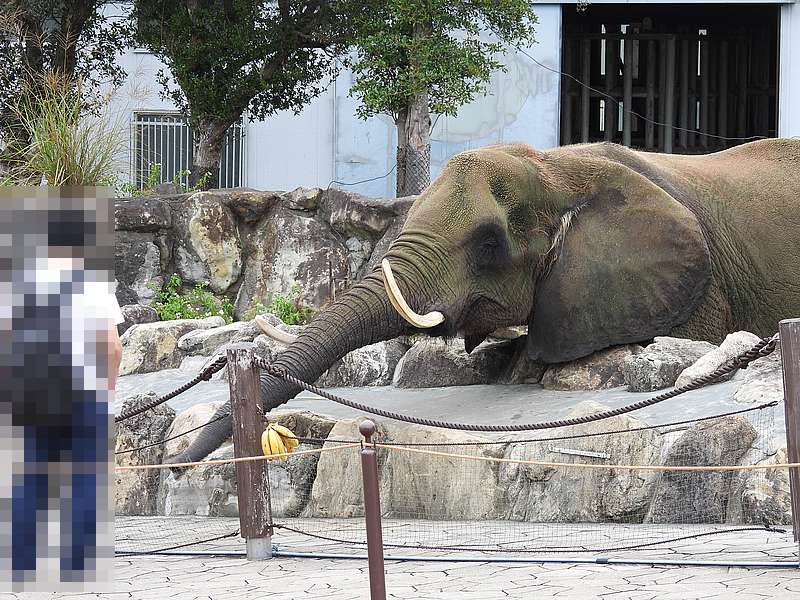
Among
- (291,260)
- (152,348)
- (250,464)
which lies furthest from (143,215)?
(250,464)

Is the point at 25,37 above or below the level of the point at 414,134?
above

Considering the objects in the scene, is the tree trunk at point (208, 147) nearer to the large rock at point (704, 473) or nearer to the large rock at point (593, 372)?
the large rock at point (593, 372)

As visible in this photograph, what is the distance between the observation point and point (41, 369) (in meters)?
3.41

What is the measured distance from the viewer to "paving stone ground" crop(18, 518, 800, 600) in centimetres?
551

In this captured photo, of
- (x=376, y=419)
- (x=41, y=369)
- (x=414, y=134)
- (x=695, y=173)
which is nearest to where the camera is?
(x=41, y=369)

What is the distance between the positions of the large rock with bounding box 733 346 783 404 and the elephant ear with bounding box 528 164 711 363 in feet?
4.38

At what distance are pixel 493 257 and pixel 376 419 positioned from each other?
4.38ft

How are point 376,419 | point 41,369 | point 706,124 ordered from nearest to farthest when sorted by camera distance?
point 41,369 < point 376,419 < point 706,124

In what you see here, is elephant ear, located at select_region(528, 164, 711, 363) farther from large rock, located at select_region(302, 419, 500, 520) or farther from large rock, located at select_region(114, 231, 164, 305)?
large rock, located at select_region(114, 231, 164, 305)

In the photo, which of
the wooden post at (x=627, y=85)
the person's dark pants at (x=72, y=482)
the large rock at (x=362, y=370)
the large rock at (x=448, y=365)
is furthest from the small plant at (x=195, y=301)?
the wooden post at (x=627, y=85)

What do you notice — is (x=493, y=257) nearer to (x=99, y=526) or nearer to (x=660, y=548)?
(x=660, y=548)

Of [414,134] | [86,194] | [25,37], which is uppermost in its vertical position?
[25,37]

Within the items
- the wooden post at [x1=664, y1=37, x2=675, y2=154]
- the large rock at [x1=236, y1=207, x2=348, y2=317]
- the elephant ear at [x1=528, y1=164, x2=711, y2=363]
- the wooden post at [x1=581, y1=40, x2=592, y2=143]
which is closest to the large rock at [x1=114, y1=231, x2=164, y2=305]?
the large rock at [x1=236, y1=207, x2=348, y2=317]

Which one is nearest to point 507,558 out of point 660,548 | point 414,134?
point 660,548
